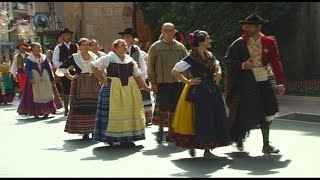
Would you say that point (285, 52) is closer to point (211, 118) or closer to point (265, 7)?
point (265, 7)

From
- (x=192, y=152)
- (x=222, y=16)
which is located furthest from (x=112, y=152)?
(x=222, y=16)

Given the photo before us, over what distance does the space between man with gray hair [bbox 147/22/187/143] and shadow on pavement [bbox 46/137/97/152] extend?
4.43 ft

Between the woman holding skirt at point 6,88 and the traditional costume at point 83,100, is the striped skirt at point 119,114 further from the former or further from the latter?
the woman holding skirt at point 6,88

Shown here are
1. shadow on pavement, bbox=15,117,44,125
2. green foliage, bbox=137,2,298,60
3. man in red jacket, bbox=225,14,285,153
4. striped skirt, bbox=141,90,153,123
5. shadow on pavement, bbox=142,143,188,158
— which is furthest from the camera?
green foliage, bbox=137,2,298,60

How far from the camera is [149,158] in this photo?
24.1 feet

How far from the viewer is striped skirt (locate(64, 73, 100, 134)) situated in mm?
9234

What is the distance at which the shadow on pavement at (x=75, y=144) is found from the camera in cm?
842

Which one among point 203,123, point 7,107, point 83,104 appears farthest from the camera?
point 7,107

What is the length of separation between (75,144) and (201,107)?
2774mm

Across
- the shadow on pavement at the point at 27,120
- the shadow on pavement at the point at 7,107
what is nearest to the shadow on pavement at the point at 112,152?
the shadow on pavement at the point at 27,120

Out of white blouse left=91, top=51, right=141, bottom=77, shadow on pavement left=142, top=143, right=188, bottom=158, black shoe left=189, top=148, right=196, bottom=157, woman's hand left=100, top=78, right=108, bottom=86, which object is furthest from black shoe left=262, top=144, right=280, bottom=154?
woman's hand left=100, top=78, right=108, bottom=86

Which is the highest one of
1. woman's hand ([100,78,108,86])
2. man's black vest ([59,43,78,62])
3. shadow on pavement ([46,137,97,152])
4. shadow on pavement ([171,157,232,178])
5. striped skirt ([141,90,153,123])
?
man's black vest ([59,43,78,62])

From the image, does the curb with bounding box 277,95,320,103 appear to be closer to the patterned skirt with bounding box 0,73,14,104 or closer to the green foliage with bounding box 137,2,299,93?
the green foliage with bounding box 137,2,299,93

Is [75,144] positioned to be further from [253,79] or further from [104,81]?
[253,79]
